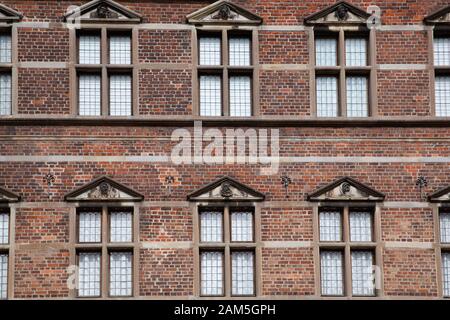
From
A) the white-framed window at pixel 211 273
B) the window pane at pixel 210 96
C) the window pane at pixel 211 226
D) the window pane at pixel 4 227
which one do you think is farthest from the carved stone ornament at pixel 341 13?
the window pane at pixel 4 227

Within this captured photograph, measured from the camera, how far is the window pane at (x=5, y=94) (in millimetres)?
21266

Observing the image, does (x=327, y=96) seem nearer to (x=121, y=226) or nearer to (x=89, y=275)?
(x=121, y=226)

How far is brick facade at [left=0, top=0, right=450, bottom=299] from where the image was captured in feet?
67.7

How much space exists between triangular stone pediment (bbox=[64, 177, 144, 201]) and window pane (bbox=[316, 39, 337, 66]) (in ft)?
13.7

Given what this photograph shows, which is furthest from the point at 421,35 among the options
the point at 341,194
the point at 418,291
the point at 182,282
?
the point at 182,282

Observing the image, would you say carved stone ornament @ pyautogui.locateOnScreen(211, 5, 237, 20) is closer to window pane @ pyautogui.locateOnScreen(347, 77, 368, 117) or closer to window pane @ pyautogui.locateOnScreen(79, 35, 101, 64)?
window pane @ pyautogui.locateOnScreen(79, 35, 101, 64)

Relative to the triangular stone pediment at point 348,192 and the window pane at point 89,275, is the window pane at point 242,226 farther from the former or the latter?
the window pane at point 89,275

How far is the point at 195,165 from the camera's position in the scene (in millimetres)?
21016

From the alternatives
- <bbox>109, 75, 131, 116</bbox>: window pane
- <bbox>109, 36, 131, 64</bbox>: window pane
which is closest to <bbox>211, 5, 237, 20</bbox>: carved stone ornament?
<bbox>109, 36, 131, 64</bbox>: window pane

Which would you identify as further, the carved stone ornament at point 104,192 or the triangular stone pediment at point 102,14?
the triangular stone pediment at point 102,14

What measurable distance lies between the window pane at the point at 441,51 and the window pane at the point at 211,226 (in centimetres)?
498

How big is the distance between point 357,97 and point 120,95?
4337 millimetres

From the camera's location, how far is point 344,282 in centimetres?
2081

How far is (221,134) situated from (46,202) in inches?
131
